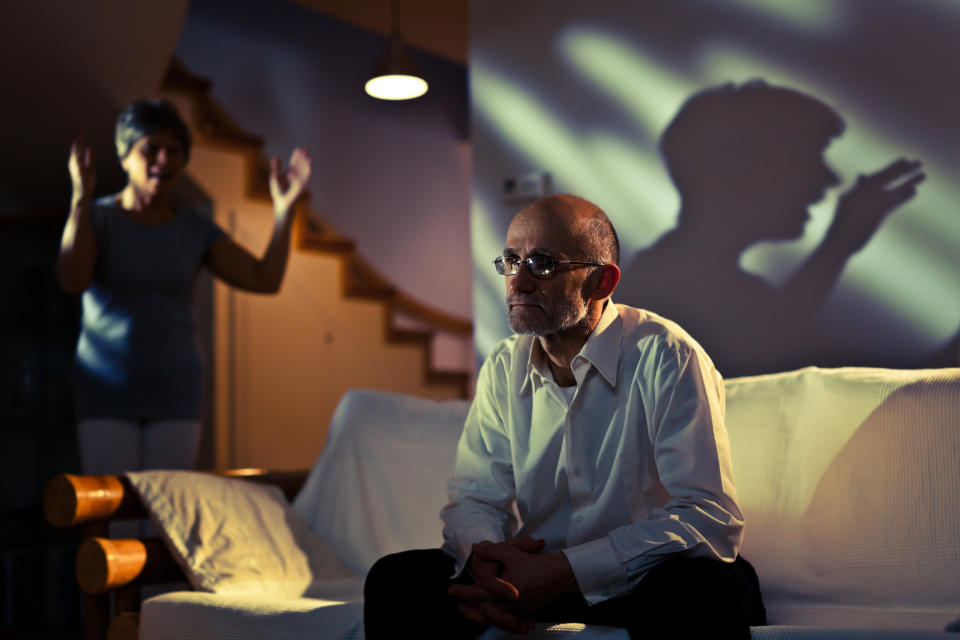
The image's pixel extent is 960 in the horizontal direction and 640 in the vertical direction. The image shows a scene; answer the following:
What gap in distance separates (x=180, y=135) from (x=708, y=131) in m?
1.44

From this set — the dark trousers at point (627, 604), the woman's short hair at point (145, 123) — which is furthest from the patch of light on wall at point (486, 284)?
the dark trousers at point (627, 604)

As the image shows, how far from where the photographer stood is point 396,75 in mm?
3650

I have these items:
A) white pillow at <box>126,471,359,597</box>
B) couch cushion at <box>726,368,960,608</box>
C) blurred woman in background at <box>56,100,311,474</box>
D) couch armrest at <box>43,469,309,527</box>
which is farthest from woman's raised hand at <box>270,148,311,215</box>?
couch cushion at <box>726,368,960,608</box>

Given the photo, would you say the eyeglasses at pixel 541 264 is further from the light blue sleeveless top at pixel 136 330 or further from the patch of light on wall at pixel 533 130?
the light blue sleeveless top at pixel 136 330

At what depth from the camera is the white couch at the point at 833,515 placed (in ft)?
6.15

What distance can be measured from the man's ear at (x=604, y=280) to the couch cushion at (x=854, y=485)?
1.89 feet

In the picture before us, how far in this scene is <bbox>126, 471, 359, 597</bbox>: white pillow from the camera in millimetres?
2250

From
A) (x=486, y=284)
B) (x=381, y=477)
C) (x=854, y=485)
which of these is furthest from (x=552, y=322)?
(x=486, y=284)

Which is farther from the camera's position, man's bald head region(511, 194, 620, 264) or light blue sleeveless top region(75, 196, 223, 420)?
light blue sleeveless top region(75, 196, 223, 420)

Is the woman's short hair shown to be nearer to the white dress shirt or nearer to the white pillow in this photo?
the white pillow

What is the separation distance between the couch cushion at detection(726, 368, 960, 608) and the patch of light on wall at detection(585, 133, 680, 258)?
0.71 meters

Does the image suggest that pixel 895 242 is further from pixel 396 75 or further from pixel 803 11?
pixel 396 75

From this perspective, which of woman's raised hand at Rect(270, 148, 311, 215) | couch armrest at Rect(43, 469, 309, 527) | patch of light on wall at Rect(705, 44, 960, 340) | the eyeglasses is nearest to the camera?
the eyeglasses

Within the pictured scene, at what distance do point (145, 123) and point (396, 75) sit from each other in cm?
131
